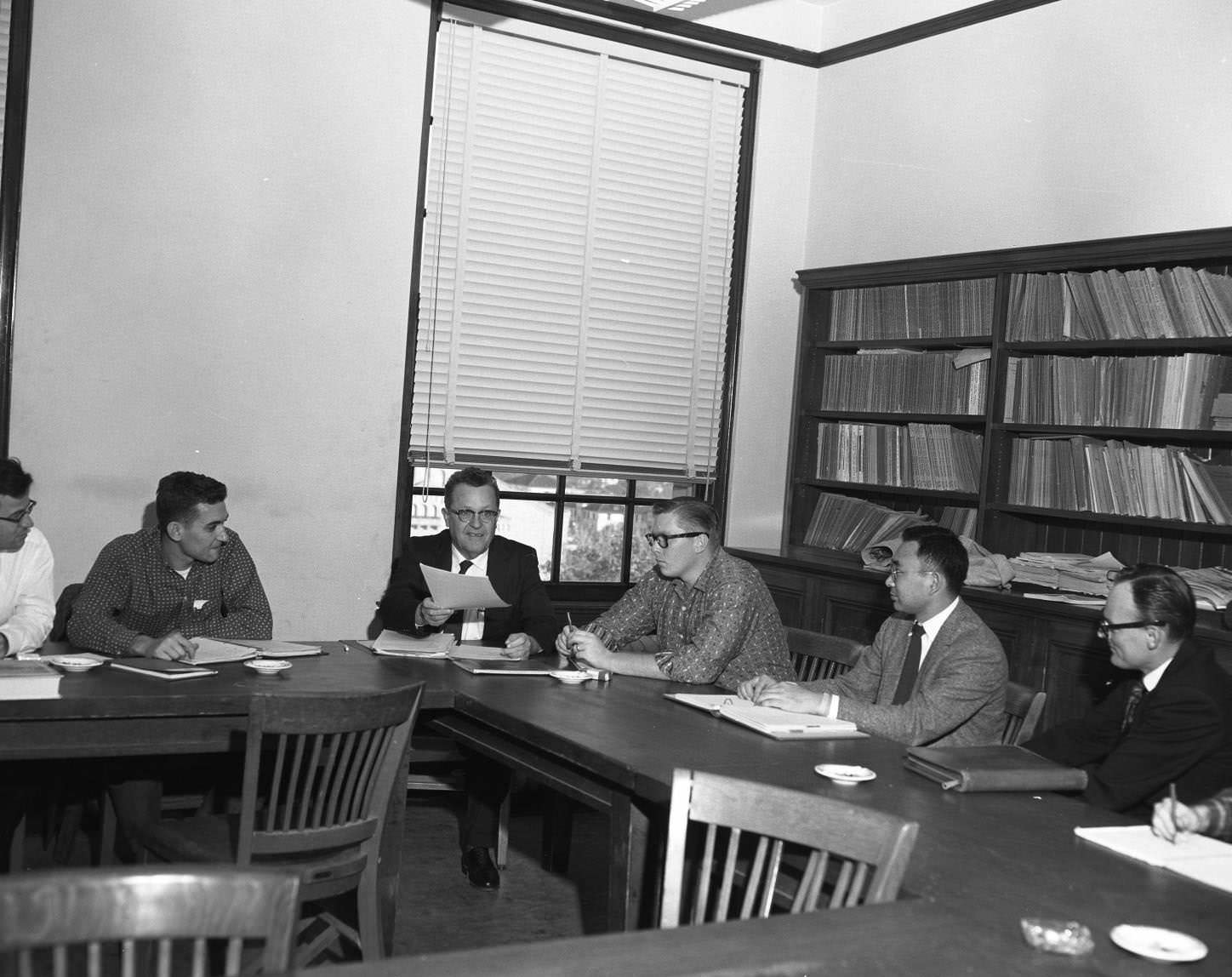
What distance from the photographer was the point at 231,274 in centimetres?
528

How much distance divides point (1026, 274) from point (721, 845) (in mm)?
3129

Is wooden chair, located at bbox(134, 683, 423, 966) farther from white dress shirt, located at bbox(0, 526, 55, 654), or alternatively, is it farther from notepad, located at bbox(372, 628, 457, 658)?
white dress shirt, located at bbox(0, 526, 55, 654)

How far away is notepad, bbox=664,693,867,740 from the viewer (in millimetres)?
3326

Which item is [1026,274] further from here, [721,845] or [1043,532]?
[721,845]

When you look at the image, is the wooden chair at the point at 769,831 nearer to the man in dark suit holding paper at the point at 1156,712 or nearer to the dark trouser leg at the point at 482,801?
the man in dark suit holding paper at the point at 1156,712

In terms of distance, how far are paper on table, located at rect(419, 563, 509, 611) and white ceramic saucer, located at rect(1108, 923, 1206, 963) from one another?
7.76 feet

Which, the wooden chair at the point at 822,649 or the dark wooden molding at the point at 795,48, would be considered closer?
the wooden chair at the point at 822,649

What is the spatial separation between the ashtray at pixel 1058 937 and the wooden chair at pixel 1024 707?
167cm

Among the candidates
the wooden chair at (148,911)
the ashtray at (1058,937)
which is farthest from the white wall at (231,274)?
the ashtray at (1058,937)

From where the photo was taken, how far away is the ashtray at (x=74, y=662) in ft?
11.6

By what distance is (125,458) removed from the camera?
5.11 metres

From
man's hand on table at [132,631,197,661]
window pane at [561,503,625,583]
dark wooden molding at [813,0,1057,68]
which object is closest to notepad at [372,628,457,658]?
man's hand on table at [132,631,197,661]

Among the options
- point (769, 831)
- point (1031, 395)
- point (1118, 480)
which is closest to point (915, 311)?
point (1031, 395)

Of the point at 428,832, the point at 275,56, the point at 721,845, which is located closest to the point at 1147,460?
the point at 721,845
